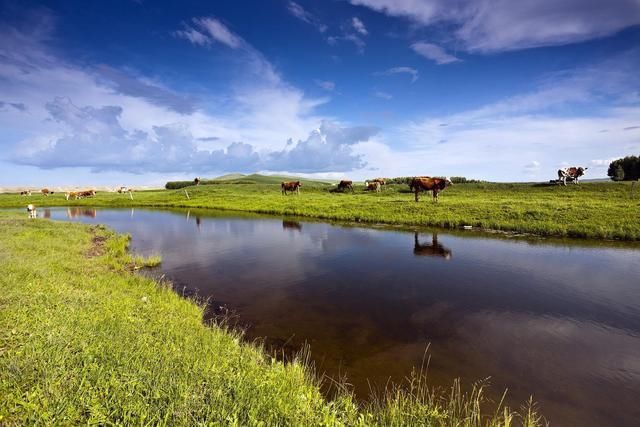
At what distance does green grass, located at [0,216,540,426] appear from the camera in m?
4.32

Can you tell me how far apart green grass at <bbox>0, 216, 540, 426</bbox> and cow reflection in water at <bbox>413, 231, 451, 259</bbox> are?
12.2 metres

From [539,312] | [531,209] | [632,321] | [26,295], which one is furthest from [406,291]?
[531,209]

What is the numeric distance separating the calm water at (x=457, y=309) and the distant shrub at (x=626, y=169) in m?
49.1

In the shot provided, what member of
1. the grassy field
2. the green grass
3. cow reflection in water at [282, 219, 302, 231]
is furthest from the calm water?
cow reflection in water at [282, 219, 302, 231]

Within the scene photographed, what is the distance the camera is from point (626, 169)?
56.9 meters

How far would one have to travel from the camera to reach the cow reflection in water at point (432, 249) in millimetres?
18672

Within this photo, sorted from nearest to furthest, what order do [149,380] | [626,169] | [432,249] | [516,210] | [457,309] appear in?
[149,380] < [457,309] < [432,249] < [516,210] < [626,169]

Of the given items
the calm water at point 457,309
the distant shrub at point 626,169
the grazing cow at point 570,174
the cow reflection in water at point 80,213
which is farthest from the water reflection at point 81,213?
the distant shrub at point 626,169

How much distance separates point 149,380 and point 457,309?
30.3 feet

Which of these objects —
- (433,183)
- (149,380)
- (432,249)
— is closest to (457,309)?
(149,380)

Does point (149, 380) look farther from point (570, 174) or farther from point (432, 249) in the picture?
point (570, 174)

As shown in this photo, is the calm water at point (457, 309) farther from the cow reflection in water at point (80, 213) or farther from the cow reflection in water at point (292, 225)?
the cow reflection in water at point (80, 213)

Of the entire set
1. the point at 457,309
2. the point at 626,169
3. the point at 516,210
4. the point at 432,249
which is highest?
the point at 626,169

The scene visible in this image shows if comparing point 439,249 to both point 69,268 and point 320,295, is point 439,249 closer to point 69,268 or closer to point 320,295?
point 320,295
